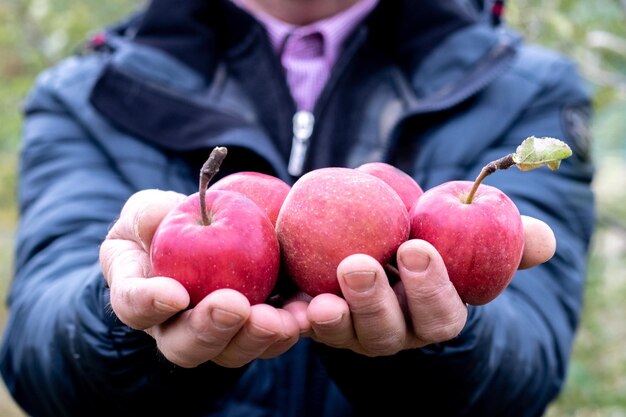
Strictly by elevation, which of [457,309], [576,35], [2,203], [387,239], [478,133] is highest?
[387,239]

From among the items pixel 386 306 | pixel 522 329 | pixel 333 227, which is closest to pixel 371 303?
pixel 386 306

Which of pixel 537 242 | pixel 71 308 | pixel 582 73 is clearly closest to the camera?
pixel 537 242

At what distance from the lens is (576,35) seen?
113 inches

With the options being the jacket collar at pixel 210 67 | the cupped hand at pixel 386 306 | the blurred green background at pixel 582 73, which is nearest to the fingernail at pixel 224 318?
the cupped hand at pixel 386 306

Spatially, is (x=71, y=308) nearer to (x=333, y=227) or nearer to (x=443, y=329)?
(x=333, y=227)

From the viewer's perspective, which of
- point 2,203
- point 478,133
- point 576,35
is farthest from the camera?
point 2,203

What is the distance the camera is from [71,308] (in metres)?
1.63

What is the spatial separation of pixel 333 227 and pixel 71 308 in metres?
0.68

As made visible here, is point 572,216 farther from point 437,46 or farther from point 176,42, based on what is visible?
point 176,42

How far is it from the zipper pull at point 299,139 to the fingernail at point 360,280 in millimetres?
1047

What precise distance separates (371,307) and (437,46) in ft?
4.30

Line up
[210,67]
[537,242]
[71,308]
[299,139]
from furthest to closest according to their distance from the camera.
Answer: [210,67], [299,139], [71,308], [537,242]

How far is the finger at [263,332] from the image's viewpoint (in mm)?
1128

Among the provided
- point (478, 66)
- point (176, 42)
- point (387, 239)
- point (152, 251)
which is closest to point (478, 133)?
point (478, 66)
